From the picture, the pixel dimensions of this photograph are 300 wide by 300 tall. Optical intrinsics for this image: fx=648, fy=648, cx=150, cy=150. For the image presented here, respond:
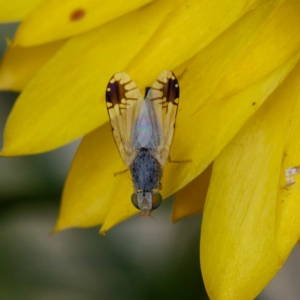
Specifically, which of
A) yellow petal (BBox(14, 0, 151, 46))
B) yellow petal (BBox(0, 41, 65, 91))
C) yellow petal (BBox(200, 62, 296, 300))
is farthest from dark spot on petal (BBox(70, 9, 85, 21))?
yellow petal (BBox(200, 62, 296, 300))

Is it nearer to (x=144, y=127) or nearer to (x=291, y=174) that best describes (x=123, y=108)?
(x=144, y=127)

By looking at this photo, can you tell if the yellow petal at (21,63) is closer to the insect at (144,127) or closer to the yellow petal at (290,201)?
the insect at (144,127)

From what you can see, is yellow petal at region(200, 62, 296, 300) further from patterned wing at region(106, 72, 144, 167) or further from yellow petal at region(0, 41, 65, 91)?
yellow petal at region(0, 41, 65, 91)

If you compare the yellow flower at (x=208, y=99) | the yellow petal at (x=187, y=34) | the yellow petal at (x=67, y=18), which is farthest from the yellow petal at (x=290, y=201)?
the yellow petal at (x=67, y=18)

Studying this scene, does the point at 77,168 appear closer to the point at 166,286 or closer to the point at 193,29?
the point at 193,29

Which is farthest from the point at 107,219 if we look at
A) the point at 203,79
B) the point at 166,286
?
the point at 166,286

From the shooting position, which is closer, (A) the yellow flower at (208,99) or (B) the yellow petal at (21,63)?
(A) the yellow flower at (208,99)
